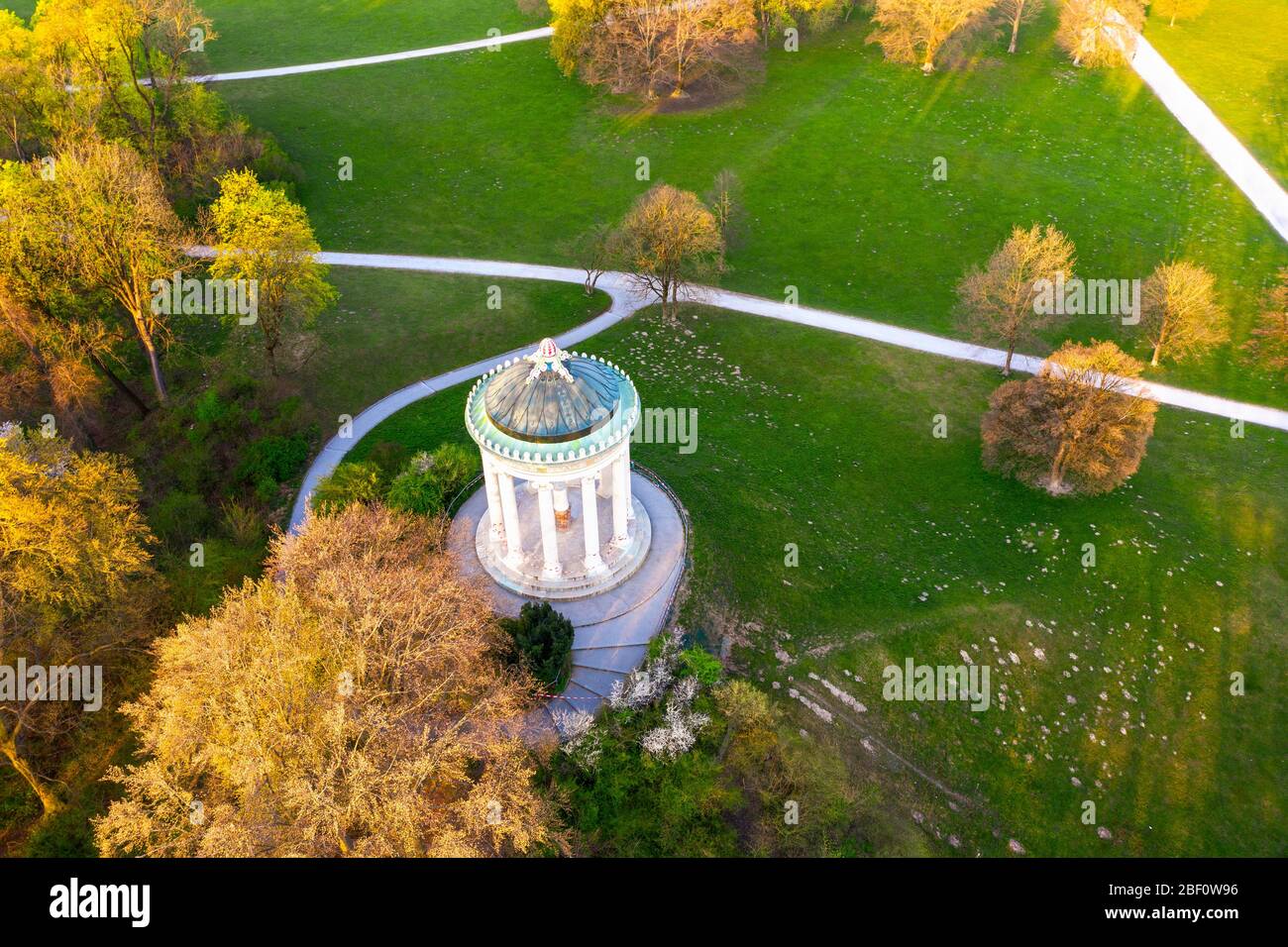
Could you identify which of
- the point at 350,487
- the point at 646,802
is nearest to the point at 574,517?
the point at 350,487

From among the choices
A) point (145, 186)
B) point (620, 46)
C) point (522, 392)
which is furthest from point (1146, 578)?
point (620, 46)

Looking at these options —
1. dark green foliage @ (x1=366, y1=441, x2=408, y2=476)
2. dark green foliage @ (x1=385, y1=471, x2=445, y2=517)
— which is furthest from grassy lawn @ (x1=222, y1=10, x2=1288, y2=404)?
dark green foliage @ (x1=385, y1=471, x2=445, y2=517)

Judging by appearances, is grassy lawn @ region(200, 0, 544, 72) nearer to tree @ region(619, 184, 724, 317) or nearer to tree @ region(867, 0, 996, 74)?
tree @ region(867, 0, 996, 74)

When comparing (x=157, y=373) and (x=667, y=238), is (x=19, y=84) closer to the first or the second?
(x=157, y=373)

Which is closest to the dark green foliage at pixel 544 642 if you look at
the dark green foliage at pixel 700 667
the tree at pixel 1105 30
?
the dark green foliage at pixel 700 667

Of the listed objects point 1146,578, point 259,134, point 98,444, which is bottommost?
point 1146,578

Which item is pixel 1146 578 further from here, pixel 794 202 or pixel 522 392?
pixel 794 202

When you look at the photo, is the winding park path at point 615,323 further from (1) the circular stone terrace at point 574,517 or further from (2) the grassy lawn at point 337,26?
(2) the grassy lawn at point 337,26
